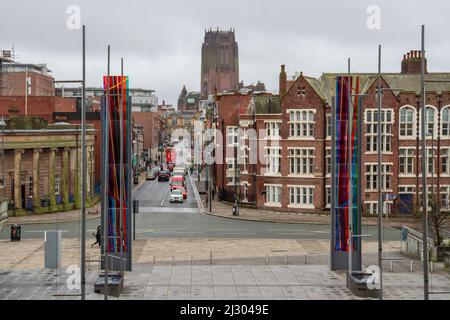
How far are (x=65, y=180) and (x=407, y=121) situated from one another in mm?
32028

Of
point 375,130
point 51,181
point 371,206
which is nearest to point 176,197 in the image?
point 51,181

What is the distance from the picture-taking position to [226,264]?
3291cm

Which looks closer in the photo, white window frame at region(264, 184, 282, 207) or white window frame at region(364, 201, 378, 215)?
white window frame at region(364, 201, 378, 215)

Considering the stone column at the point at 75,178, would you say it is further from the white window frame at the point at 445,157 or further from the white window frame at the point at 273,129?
the white window frame at the point at 445,157

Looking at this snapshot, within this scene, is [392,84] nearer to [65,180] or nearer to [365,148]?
[365,148]

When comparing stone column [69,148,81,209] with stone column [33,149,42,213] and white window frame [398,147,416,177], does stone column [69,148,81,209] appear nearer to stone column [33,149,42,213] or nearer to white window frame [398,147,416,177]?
stone column [33,149,42,213]

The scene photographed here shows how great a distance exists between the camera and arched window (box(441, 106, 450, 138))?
186ft

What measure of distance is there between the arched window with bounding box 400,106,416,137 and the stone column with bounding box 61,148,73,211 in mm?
31142

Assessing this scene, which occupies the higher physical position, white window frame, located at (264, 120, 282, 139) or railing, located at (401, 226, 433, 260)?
white window frame, located at (264, 120, 282, 139)

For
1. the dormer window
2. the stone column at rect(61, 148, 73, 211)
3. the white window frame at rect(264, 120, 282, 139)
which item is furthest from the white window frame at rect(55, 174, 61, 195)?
the dormer window

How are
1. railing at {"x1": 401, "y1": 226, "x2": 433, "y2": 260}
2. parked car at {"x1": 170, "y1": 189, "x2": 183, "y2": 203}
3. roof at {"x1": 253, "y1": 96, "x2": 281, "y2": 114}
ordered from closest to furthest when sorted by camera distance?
railing at {"x1": 401, "y1": 226, "x2": 433, "y2": 260} → roof at {"x1": 253, "y1": 96, "x2": 281, "y2": 114} → parked car at {"x1": 170, "y1": 189, "x2": 183, "y2": 203}

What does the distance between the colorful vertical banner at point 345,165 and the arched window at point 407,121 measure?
30.1m

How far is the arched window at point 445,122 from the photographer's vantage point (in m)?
56.7

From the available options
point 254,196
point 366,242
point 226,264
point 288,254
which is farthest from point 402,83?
point 226,264
